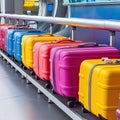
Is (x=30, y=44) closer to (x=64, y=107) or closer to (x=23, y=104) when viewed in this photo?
(x=23, y=104)

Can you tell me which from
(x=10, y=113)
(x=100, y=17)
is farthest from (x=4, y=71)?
(x=10, y=113)

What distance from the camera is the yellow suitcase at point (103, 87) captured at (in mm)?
2154

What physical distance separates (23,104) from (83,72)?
46.4 inches

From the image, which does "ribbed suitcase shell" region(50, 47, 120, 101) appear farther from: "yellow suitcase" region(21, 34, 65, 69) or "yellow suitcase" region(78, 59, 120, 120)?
"yellow suitcase" region(21, 34, 65, 69)

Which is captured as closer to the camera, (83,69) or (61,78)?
(83,69)

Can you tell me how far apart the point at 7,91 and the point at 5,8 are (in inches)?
286

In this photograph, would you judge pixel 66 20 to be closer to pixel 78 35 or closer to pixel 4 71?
pixel 78 35

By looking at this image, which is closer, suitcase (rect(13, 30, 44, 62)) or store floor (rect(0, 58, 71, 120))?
store floor (rect(0, 58, 71, 120))

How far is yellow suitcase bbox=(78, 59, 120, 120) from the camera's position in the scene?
7.07 feet

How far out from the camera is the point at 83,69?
8.31ft

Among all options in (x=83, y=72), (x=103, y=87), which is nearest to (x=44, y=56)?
(x=83, y=72)

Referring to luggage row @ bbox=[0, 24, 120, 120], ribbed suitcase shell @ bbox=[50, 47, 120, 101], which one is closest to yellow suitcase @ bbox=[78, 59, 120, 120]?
luggage row @ bbox=[0, 24, 120, 120]

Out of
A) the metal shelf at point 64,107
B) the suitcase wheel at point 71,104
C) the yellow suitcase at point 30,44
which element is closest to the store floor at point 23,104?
the metal shelf at point 64,107

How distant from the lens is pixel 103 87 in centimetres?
216
